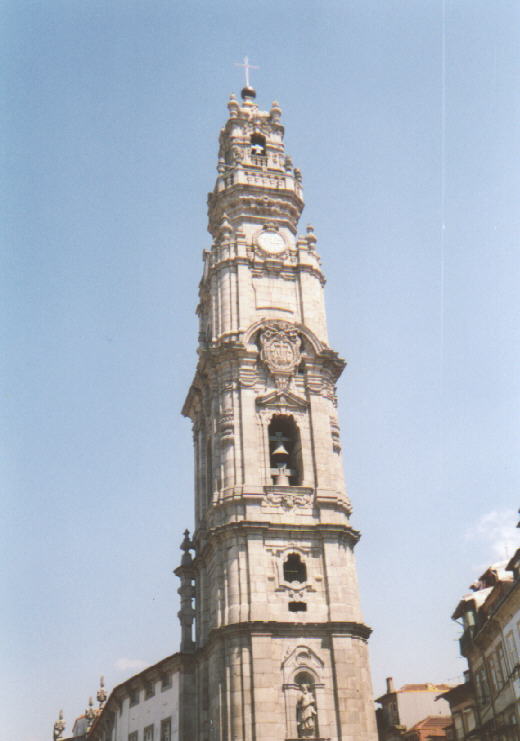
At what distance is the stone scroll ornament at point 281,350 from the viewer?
1513 inches

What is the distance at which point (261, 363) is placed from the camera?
127 feet

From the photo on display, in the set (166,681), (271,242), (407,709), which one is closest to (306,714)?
(166,681)

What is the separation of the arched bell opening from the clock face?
1026 cm

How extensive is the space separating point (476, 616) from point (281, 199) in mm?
25400

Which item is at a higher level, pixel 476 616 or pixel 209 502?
pixel 209 502

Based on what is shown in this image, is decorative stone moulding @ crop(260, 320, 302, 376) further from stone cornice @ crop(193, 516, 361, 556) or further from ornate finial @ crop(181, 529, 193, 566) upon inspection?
ornate finial @ crop(181, 529, 193, 566)

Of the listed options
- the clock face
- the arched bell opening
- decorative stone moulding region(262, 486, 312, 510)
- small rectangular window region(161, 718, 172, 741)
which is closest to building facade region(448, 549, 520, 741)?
decorative stone moulding region(262, 486, 312, 510)

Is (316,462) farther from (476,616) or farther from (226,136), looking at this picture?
(226,136)

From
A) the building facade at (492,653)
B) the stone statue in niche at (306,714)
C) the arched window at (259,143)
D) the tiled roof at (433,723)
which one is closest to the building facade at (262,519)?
the stone statue in niche at (306,714)

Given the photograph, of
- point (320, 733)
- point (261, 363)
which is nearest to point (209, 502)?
point (261, 363)

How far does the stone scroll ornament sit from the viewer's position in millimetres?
38438

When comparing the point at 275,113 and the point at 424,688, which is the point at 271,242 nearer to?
the point at 275,113

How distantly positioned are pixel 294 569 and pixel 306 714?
233 inches

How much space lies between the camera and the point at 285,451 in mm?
36844
